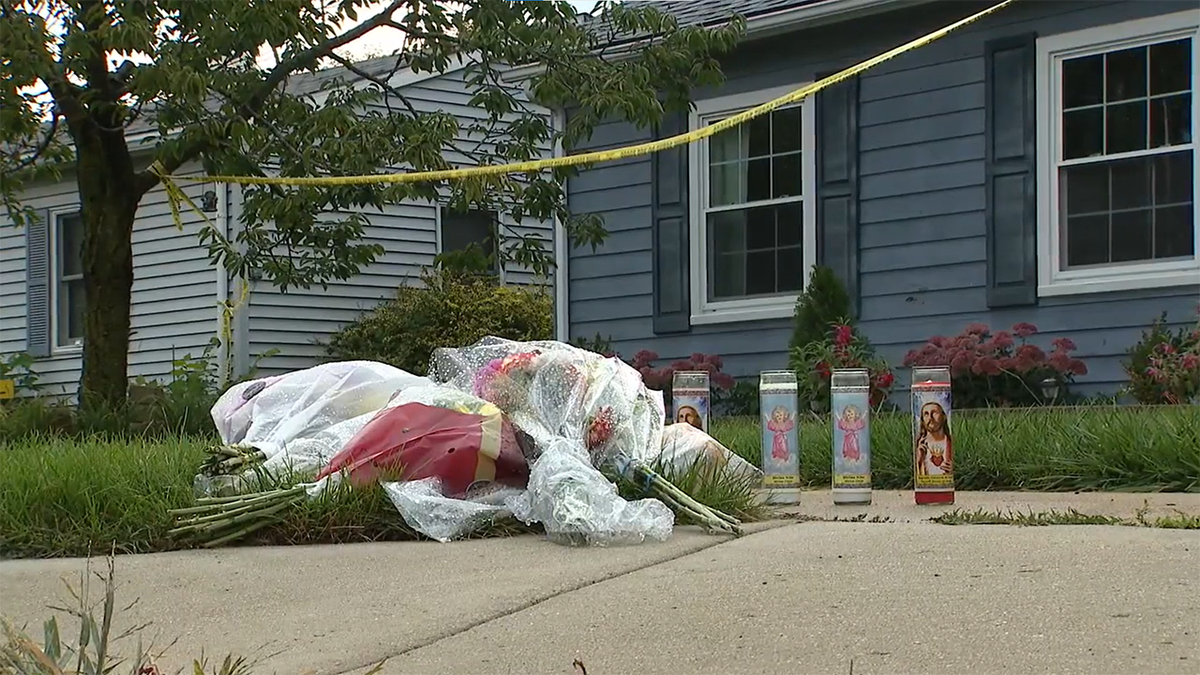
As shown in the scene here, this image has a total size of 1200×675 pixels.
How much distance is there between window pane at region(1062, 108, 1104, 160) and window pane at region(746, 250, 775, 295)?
2471 mm

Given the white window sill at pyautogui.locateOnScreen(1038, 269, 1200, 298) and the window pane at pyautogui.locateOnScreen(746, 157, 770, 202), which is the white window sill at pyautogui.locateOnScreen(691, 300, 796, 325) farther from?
Result: the white window sill at pyautogui.locateOnScreen(1038, 269, 1200, 298)

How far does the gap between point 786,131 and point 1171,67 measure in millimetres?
2944

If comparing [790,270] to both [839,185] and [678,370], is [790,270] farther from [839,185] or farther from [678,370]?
[678,370]

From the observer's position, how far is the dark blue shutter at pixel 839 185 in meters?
10.7

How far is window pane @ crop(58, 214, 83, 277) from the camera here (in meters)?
18.6

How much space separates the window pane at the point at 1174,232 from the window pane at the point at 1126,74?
2.72ft

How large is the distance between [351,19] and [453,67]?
736 centimetres

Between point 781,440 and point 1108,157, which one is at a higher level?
point 1108,157

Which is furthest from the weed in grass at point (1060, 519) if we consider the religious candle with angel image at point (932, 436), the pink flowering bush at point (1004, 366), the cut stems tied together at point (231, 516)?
the pink flowering bush at point (1004, 366)

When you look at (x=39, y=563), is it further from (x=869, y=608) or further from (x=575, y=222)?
(x=575, y=222)

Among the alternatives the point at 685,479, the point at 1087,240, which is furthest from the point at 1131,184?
the point at 685,479

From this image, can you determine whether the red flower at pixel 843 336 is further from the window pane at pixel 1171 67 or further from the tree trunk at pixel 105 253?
the tree trunk at pixel 105 253

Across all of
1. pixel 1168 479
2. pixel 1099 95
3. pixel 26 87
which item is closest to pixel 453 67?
pixel 26 87

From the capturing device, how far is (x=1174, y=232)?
30.7 feet
